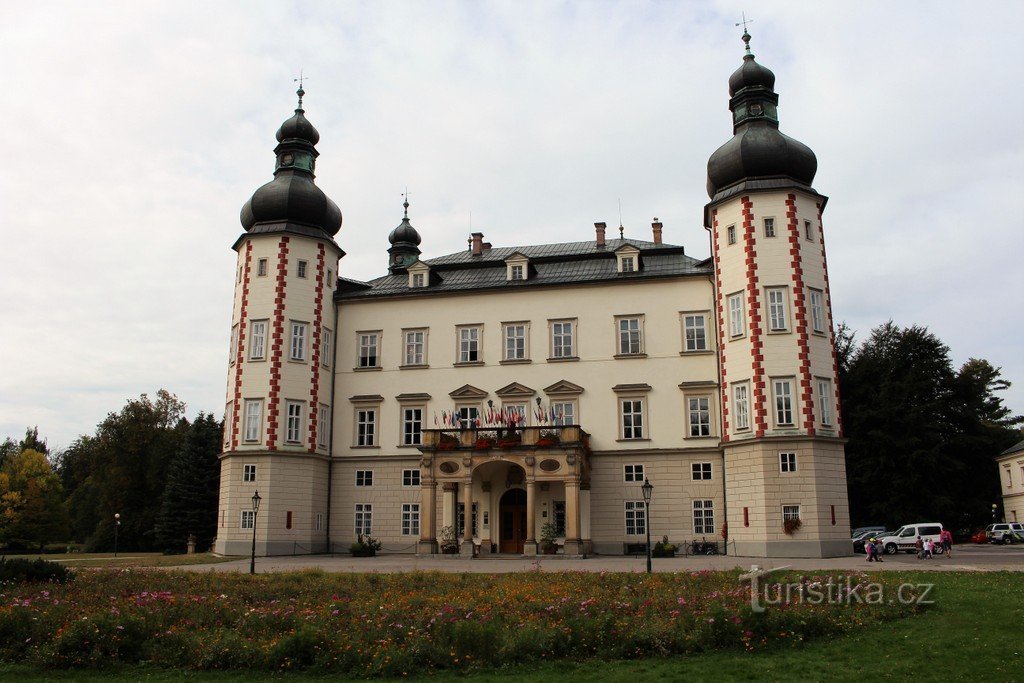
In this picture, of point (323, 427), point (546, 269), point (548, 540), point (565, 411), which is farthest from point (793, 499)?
point (323, 427)

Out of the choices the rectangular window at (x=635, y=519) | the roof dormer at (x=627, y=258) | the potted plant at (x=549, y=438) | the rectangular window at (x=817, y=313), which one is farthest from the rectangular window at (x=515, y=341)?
the rectangular window at (x=817, y=313)

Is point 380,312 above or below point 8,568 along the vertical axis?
above

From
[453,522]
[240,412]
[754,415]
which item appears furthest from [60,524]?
[754,415]

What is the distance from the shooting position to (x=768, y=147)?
114ft

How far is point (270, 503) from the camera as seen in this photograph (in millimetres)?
36188

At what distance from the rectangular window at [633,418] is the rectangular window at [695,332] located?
3.33 meters

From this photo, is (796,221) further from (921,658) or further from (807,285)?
(921,658)

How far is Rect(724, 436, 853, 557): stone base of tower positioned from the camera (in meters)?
31.1

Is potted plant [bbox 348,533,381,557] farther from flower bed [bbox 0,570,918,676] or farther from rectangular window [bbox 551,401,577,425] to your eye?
flower bed [bbox 0,570,918,676]

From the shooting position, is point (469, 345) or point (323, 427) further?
point (469, 345)

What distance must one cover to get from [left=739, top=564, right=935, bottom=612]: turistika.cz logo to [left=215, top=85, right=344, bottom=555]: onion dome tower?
2549 cm

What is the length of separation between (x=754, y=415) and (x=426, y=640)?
22.9 m

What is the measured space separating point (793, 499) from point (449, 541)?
1454 centimetres

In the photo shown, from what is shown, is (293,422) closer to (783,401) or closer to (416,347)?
(416,347)
